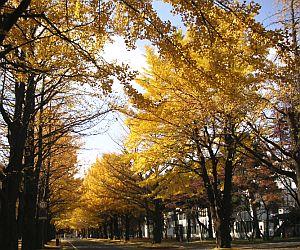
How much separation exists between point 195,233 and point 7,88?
191 ft

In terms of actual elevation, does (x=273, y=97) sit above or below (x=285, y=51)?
above

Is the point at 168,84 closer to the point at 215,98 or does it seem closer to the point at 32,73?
the point at 215,98

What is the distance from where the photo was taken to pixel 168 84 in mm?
12727

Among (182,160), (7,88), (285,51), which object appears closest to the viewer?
(285,51)

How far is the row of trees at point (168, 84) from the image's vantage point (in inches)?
247

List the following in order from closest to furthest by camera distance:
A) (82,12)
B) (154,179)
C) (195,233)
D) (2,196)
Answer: (82,12) → (2,196) → (154,179) → (195,233)

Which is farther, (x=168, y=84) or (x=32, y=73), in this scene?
(x=168, y=84)

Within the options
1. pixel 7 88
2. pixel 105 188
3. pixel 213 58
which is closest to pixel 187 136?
pixel 7 88

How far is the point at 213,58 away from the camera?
688cm

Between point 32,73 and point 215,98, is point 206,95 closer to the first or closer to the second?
point 215,98

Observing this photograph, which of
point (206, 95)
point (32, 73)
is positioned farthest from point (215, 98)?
point (32, 73)

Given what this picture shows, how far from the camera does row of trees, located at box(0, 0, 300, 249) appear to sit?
6262 mm

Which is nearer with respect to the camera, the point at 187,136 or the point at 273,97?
the point at 273,97

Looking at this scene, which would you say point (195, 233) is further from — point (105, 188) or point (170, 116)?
point (170, 116)
